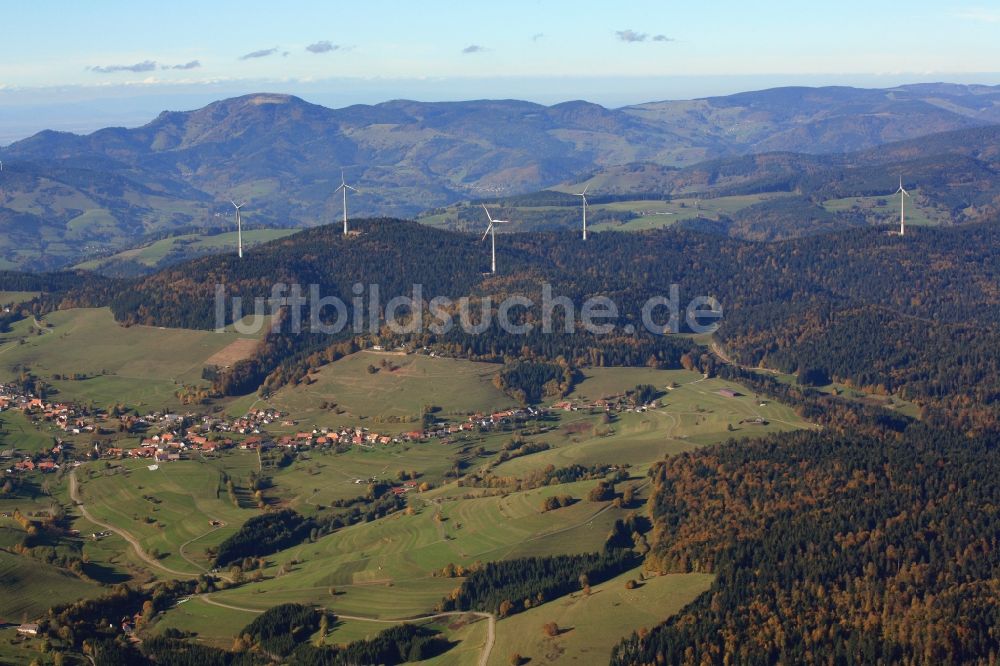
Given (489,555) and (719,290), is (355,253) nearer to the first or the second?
(719,290)

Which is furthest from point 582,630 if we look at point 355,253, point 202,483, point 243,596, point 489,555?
point 355,253

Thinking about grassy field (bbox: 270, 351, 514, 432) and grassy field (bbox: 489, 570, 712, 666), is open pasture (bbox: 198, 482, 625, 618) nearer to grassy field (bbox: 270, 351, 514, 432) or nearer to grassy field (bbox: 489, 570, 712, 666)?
grassy field (bbox: 489, 570, 712, 666)

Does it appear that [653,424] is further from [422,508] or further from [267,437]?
[267,437]

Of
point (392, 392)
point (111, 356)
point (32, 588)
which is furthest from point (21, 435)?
point (32, 588)

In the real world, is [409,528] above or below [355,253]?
below

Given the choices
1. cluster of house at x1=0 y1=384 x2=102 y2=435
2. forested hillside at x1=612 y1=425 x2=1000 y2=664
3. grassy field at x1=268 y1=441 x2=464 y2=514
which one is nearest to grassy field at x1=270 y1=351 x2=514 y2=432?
grassy field at x1=268 y1=441 x2=464 y2=514

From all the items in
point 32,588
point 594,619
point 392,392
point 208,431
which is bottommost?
point 208,431

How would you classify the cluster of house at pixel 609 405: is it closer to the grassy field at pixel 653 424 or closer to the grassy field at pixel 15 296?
the grassy field at pixel 653 424
